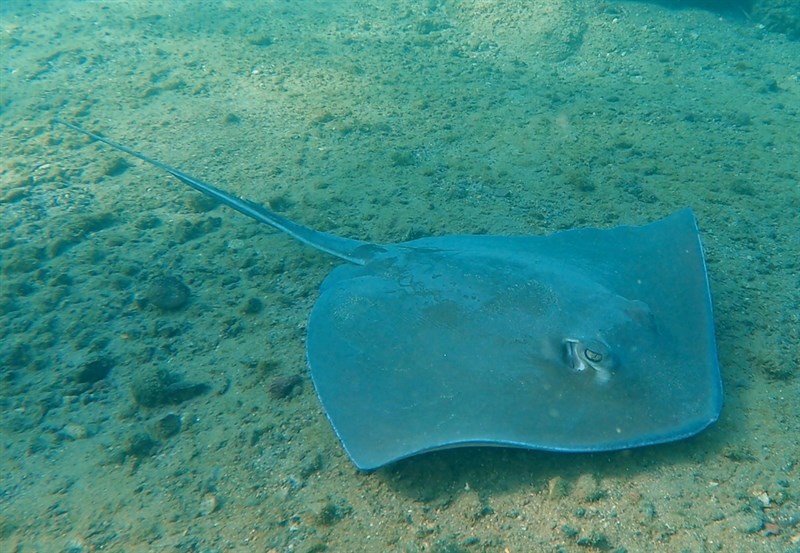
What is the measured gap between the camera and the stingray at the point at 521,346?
2.32 meters

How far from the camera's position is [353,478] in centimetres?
277

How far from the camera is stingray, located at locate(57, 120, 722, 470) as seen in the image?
2.32 m

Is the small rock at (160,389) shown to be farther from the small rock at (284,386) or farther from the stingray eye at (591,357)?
the stingray eye at (591,357)

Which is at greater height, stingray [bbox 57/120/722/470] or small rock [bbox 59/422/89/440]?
stingray [bbox 57/120/722/470]

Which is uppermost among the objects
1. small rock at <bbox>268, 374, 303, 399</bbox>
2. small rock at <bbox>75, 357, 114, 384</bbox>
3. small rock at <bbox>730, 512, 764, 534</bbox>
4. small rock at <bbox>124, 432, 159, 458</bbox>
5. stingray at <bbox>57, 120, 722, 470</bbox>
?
stingray at <bbox>57, 120, 722, 470</bbox>

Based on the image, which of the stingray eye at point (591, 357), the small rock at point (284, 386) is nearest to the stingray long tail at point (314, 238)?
the small rock at point (284, 386)

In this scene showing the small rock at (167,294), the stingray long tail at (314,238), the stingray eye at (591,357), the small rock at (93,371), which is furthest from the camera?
the small rock at (167,294)

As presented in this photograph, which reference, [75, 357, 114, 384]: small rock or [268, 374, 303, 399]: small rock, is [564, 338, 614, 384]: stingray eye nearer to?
[268, 374, 303, 399]: small rock

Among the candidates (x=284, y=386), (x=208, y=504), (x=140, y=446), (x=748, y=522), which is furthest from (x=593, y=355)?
(x=140, y=446)

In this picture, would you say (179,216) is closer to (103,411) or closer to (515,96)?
(103,411)

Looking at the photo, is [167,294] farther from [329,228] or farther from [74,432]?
[329,228]

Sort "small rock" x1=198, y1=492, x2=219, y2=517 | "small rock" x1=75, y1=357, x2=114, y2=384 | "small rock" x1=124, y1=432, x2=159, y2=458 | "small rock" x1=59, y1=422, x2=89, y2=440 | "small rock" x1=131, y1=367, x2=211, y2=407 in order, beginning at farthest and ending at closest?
"small rock" x1=75, y1=357, x2=114, y2=384 → "small rock" x1=131, y1=367, x2=211, y2=407 → "small rock" x1=59, y1=422, x2=89, y2=440 → "small rock" x1=124, y1=432, x2=159, y2=458 → "small rock" x1=198, y1=492, x2=219, y2=517

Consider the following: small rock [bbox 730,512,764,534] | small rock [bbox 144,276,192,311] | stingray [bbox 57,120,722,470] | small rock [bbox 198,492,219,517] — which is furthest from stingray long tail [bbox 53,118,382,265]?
small rock [bbox 730,512,764,534]

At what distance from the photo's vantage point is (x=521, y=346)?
2.68 metres
